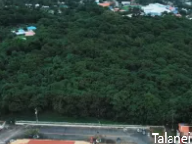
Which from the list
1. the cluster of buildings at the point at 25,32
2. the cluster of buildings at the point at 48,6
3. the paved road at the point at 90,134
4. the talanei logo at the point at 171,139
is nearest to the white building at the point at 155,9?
the cluster of buildings at the point at 48,6

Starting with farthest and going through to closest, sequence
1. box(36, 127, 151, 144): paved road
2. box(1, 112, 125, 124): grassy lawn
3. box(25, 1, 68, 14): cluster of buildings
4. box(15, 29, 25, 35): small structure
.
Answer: box(25, 1, 68, 14): cluster of buildings < box(15, 29, 25, 35): small structure < box(1, 112, 125, 124): grassy lawn < box(36, 127, 151, 144): paved road

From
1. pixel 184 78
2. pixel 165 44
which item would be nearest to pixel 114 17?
pixel 165 44

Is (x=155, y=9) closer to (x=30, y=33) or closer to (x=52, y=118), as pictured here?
(x=30, y=33)

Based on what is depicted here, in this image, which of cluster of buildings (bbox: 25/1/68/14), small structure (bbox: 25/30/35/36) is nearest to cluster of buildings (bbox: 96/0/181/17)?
cluster of buildings (bbox: 25/1/68/14)

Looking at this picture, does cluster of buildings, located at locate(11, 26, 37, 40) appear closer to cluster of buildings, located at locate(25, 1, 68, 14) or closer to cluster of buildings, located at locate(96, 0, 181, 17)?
cluster of buildings, located at locate(25, 1, 68, 14)

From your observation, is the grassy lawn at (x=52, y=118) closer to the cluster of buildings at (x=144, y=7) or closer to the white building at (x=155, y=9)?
the cluster of buildings at (x=144, y=7)
